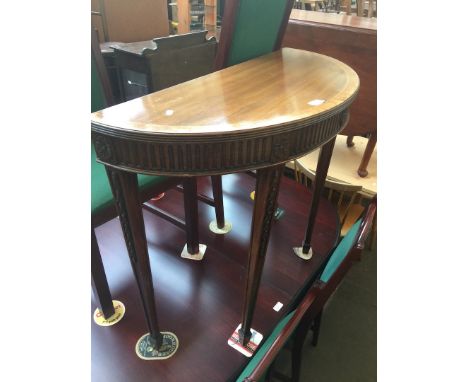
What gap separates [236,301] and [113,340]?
1.20ft

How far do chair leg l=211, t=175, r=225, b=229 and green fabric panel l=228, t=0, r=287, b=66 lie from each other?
0.41 meters

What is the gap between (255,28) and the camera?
2.76ft

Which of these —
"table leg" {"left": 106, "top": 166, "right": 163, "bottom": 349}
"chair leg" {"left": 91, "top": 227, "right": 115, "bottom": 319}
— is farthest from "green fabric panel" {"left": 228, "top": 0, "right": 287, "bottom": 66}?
"chair leg" {"left": 91, "top": 227, "right": 115, "bottom": 319}

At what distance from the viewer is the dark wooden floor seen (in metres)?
0.83

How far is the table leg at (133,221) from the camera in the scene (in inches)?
22.0

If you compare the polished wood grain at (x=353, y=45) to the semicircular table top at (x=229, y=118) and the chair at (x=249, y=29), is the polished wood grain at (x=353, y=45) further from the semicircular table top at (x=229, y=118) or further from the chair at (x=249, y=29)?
the semicircular table top at (x=229, y=118)

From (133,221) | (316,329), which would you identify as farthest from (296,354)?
(133,221)

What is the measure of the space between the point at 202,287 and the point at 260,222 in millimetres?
478

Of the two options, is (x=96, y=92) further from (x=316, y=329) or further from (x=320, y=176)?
(x=316, y=329)

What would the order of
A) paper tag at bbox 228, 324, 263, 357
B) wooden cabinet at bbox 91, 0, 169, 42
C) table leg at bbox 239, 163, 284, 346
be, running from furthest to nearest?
wooden cabinet at bbox 91, 0, 169, 42, paper tag at bbox 228, 324, 263, 357, table leg at bbox 239, 163, 284, 346

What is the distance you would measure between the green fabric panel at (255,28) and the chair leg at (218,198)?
0.41 meters

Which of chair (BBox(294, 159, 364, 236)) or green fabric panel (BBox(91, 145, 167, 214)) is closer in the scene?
green fabric panel (BBox(91, 145, 167, 214))

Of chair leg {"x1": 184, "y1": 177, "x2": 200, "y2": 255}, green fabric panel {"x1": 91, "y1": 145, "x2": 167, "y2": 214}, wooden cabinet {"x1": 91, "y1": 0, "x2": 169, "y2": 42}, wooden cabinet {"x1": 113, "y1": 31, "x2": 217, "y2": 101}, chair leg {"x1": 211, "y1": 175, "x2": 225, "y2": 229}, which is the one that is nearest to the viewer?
green fabric panel {"x1": 91, "y1": 145, "x2": 167, "y2": 214}

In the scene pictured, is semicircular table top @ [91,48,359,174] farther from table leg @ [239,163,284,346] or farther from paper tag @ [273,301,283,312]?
paper tag @ [273,301,283,312]
